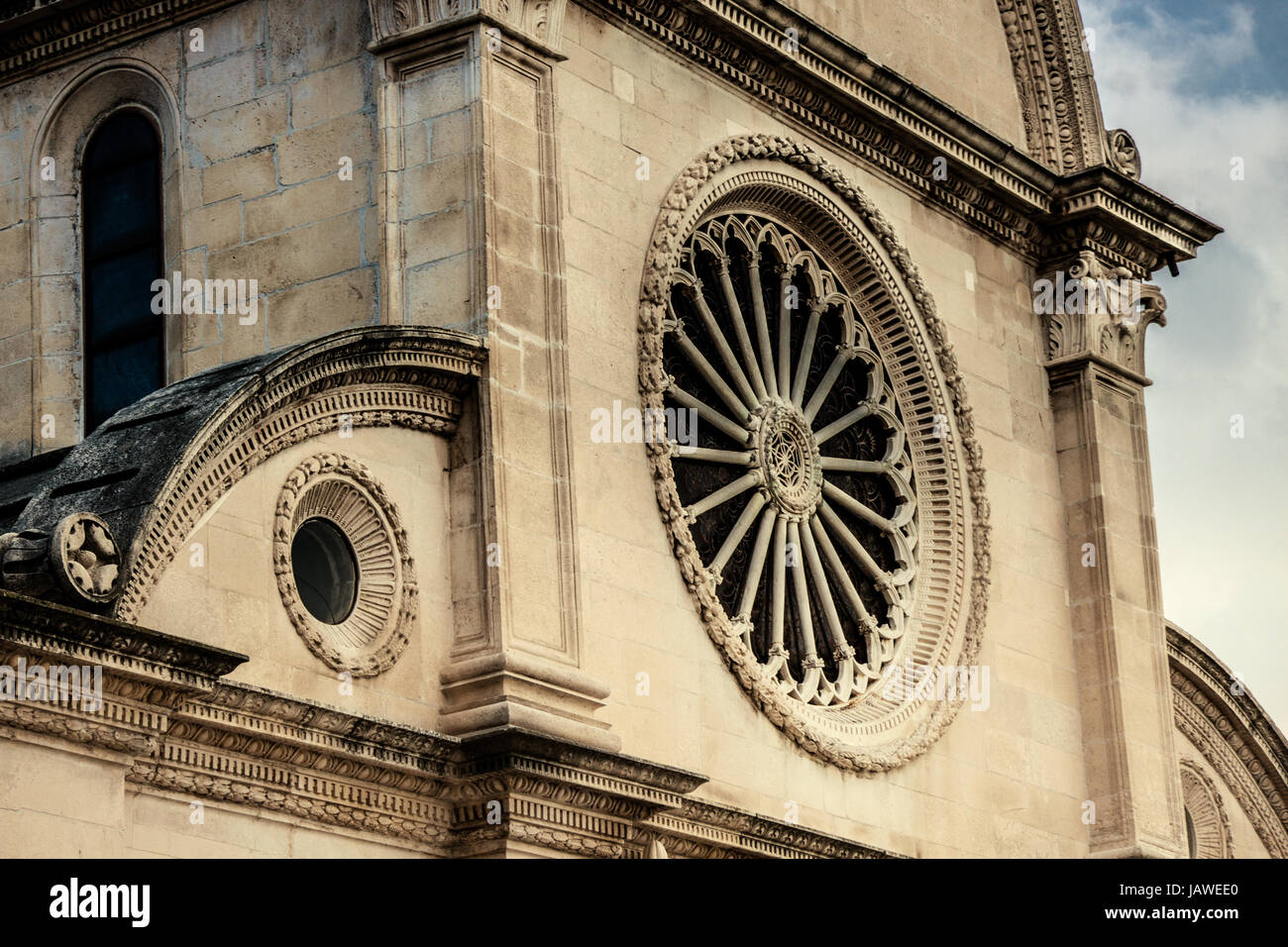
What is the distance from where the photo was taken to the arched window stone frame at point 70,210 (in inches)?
812

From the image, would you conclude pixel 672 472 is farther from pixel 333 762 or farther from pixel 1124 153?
pixel 1124 153

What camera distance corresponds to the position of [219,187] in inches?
789

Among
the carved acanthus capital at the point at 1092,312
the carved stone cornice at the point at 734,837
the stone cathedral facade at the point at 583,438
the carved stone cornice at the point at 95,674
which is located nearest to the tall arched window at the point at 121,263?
the stone cathedral facade at the point at 583,438

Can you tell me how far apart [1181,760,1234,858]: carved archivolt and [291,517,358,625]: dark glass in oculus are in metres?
11.9

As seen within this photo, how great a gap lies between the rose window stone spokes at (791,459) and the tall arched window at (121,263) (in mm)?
3759

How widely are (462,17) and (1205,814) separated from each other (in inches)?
477

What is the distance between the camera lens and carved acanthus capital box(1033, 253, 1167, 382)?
2488cm

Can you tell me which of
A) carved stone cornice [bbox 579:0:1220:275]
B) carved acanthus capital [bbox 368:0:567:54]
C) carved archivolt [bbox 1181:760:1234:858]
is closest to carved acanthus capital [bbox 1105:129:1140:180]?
carved stone cornice [bbox 579:0:1220:275]

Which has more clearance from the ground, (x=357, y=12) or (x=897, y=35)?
(x=897, y=35)

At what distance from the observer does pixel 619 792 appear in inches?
697

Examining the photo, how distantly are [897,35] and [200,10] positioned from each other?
6.46m

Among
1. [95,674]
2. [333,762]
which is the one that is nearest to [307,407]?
[333,762]
